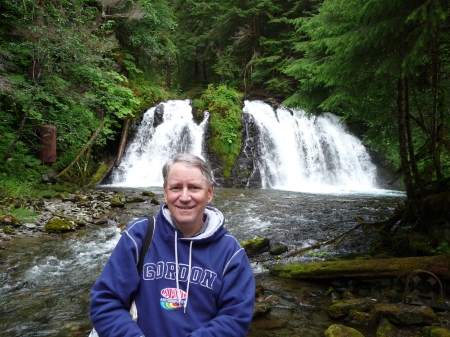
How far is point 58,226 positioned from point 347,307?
6.20m

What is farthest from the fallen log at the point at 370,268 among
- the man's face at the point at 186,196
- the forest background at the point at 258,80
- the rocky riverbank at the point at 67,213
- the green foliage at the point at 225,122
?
the green foliage at the point at 225,122

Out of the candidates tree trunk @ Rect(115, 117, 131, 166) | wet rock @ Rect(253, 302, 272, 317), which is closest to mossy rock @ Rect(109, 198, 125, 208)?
tree trunk @ Rect(115, 117, 131, 166)

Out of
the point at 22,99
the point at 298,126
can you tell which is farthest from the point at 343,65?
the point at 298,126

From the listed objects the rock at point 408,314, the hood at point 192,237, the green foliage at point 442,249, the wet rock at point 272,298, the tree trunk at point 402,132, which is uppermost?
the tree trunk at point 402,132

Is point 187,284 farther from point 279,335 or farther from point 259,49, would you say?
point 259,49

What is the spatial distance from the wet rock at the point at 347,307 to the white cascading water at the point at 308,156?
1250cm

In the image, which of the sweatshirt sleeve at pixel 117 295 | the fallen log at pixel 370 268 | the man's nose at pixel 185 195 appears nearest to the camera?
the sweatshirt sleeve at pixel 117 295

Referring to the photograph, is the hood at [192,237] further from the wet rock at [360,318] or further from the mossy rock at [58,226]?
the mossy rock at [58,226]

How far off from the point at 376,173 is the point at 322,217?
11.1 m

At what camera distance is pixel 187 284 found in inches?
67.9

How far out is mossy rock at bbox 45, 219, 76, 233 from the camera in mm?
7230

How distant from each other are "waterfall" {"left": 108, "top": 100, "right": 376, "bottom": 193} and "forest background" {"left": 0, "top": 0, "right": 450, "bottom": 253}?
105 centimetres

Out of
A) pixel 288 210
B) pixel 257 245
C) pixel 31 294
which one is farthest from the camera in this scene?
pixel 288 210

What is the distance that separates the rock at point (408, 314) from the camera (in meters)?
3.44
